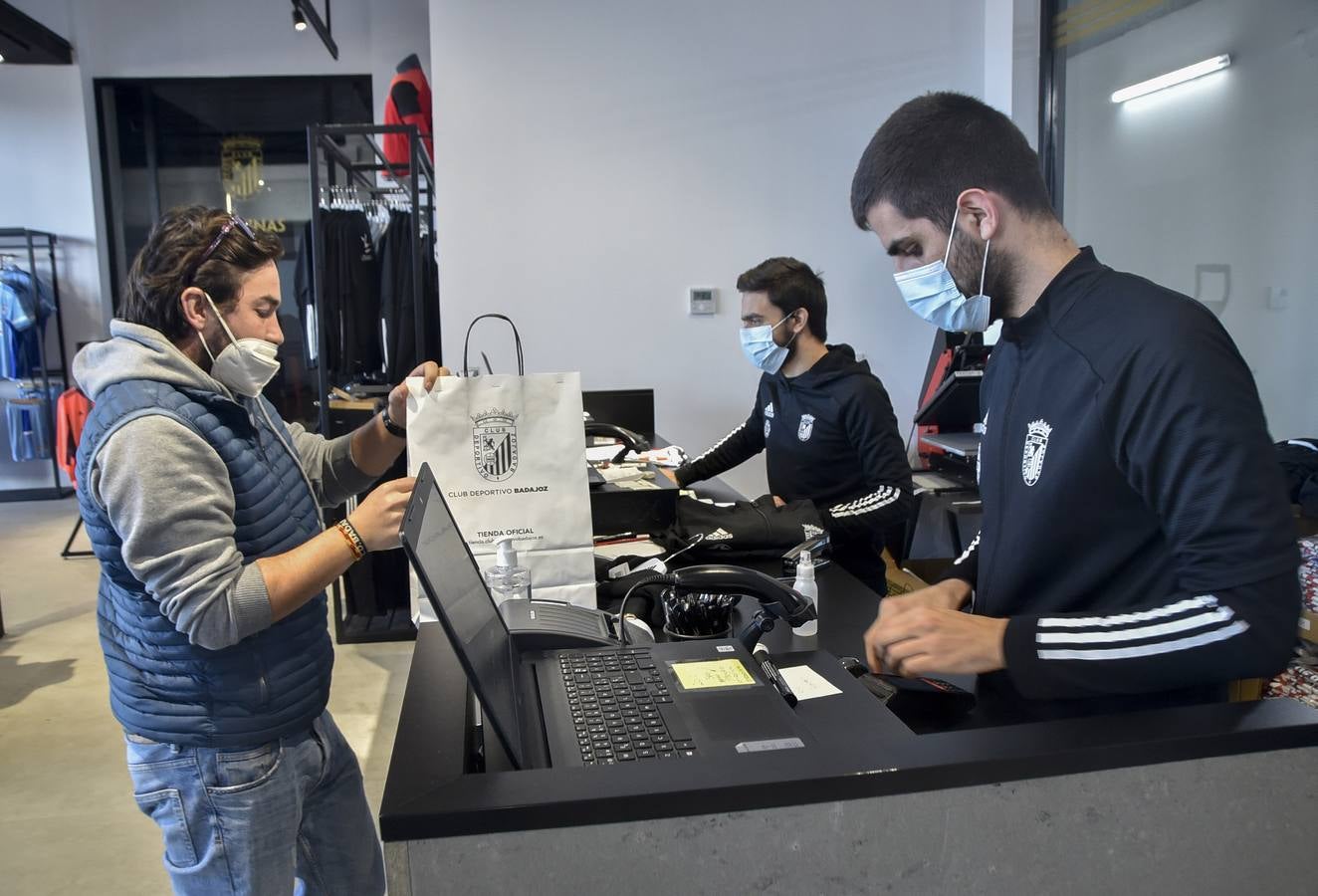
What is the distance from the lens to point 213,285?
1304 mm

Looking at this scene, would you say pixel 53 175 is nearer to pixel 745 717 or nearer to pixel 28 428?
Result: pixel 28 428

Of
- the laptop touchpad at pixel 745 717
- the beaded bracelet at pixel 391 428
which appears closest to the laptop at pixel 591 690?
the laptop touchpad at pixel 745 717

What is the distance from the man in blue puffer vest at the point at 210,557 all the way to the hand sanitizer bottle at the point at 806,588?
631 mm

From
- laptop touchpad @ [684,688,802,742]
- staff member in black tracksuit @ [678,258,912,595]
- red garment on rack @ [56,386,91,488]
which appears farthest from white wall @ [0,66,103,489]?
laptop touchpad @ [684,688,802,742]

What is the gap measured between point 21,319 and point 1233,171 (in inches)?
287

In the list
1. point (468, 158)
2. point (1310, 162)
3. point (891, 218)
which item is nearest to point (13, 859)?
point (891, 218)

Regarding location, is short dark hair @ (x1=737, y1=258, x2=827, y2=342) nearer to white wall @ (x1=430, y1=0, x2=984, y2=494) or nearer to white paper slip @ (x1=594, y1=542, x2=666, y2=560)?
white paper slip @ (x1=594, y1=542, x2=666, y2=560)

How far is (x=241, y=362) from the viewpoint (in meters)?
1.30

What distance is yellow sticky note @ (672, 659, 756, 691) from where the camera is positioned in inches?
35.5

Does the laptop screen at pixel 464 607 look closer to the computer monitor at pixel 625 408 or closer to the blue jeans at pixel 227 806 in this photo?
the blue jeans at pixel 227 806

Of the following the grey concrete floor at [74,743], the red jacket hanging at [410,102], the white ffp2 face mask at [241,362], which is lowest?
the grey concrete floor at [74,743]

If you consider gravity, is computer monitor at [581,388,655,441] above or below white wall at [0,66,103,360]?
below

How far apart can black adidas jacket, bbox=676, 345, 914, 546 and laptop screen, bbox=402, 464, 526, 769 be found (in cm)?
121

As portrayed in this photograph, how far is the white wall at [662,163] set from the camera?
4160 mm
